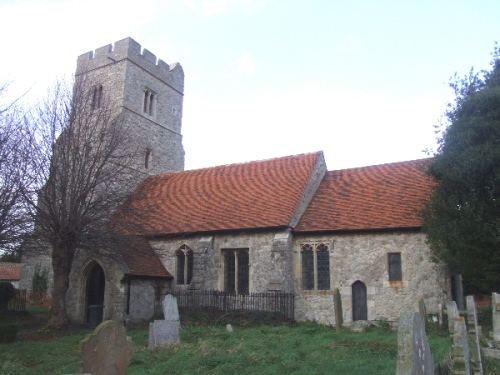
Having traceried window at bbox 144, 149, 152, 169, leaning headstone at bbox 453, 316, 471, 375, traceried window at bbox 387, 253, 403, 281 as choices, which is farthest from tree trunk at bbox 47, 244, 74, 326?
leaning headstone at bbox 453, 316, 471, 375

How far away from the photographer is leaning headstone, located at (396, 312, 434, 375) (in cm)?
386

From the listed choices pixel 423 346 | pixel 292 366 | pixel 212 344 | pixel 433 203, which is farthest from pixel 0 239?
pixel 433 203

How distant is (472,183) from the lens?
13.3 meters

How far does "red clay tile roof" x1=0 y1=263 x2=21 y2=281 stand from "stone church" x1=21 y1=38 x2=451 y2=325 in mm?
24863

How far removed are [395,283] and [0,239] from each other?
13109 millimetres

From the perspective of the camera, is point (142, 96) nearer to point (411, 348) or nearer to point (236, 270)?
point (236, 270)

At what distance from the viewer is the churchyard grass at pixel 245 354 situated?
338 inches

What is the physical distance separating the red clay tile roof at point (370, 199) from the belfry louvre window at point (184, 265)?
16.5ft

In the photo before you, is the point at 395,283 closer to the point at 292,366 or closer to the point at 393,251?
the point at 393,251

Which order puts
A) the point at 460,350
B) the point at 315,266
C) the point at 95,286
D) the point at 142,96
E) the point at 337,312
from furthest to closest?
the point at 142,96 < the point at 95,286 < the point at 315,266 < the point at 337,312 < the point at 460,350

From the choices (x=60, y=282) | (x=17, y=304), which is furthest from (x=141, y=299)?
(x=17, y=304)

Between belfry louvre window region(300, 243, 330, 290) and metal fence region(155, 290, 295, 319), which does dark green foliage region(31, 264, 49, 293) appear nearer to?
metal fence region(155, 290, 295, 319)

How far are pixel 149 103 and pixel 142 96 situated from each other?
0.93 m

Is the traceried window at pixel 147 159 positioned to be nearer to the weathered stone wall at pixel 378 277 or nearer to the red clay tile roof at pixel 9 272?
the weathered stone wall at pixel 378 277
